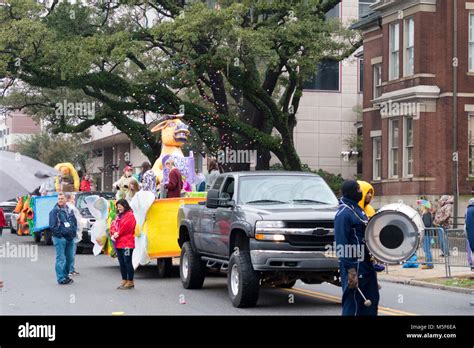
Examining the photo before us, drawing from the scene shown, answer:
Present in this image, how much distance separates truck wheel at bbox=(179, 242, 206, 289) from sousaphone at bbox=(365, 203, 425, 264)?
698cm

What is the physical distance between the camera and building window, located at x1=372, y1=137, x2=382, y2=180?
38.3 meters

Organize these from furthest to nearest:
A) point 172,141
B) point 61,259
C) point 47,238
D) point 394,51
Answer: point 394,51, point 47,238, point 172,141, point 61,259

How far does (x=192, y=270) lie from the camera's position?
53.7 feet

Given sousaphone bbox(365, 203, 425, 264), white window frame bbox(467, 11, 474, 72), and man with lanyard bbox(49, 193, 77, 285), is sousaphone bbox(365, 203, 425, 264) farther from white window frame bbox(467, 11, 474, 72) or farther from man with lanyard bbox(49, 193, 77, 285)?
white window frame bbox(467, 11, 474, 72)

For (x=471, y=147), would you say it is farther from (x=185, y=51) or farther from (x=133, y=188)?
(x=133, y=188)

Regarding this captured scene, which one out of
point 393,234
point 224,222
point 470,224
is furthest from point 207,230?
point 393,234

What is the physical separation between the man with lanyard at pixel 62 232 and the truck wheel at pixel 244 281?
5.13 metres

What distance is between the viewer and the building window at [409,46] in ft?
111

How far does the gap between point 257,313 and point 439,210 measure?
1676 centimetres

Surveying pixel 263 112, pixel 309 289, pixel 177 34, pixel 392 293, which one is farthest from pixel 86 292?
pixel 263 112

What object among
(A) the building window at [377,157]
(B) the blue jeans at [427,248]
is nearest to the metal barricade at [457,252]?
(B) the blue jeans at [427,248]

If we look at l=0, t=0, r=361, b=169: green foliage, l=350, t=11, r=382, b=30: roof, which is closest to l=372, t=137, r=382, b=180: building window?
l=0, t=0, r=361, b=169: green foliage

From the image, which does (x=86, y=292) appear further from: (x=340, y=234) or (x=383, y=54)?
(x=383, y=54)

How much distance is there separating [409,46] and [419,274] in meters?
15.1
